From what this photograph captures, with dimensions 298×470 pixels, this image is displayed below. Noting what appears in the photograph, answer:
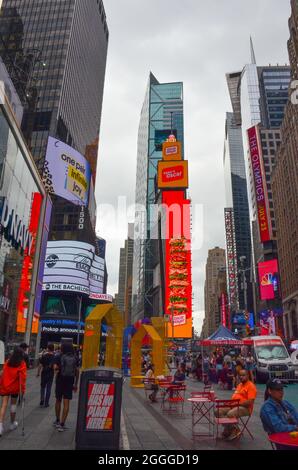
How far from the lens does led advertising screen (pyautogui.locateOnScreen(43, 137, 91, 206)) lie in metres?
39.0

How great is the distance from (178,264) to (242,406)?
2522 inches

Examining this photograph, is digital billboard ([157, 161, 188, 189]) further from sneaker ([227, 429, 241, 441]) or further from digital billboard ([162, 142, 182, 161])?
sneaker ([227, 429, 241, 441])

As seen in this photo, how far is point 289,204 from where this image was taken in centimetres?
7281

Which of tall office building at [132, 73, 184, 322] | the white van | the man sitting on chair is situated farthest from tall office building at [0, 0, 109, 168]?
the man sitting on chair

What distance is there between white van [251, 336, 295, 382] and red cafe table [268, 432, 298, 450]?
2034cm

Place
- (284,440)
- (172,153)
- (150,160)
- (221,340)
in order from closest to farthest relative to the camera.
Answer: (284,440), (221,340), (172,153), (150,160)

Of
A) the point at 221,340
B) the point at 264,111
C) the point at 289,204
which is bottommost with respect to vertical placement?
the point at 221,340

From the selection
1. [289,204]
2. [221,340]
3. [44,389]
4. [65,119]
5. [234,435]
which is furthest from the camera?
[65,119]

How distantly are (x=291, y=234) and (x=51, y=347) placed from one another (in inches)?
2650

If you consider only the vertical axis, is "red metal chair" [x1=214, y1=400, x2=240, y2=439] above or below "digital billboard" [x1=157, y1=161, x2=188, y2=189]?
below

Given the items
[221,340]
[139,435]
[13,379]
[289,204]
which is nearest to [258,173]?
[289,204]

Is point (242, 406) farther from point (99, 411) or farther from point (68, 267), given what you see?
point (68, 267)

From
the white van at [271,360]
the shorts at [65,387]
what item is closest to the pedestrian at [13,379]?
the shorts at [65,387]

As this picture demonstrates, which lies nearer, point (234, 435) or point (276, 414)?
point (276, 414)
